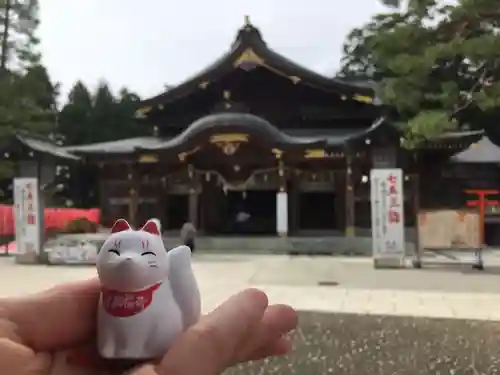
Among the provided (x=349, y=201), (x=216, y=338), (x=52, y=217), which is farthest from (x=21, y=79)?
(x=216, y=338)

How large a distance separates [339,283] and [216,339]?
900cm

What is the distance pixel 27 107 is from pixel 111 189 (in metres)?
9.39

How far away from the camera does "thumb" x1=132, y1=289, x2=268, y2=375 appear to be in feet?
8.21

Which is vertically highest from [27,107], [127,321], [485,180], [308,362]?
[27,107]

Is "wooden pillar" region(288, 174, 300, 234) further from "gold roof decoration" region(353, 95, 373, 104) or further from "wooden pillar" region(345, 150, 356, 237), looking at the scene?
"gold roof decoration" region(353, 95, 373, 104)

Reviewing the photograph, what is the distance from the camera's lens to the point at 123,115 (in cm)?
4247

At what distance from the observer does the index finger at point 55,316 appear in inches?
106

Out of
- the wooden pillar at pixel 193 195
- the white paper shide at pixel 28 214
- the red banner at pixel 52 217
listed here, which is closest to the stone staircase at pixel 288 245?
the wooden pillar at pixel 193 195

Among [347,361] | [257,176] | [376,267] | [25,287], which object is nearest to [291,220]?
[257,176]

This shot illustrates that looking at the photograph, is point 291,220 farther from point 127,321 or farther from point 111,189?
point 127,321

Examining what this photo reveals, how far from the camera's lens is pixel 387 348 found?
626cm

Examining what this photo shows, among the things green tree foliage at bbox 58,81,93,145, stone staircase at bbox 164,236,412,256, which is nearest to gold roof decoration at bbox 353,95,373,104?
stone staircase at bbox 164,236,412,256

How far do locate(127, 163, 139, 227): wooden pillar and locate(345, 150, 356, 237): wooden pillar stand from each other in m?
6.65

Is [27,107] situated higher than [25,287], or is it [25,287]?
[27,107]
